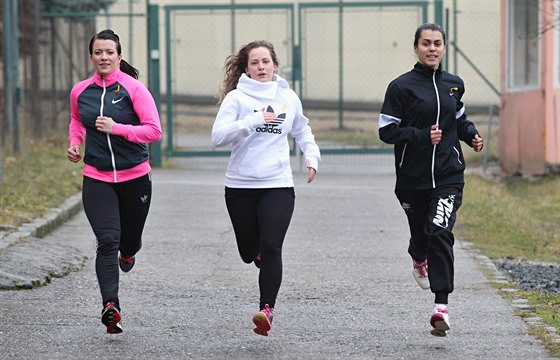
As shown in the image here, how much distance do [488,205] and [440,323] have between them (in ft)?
25.4

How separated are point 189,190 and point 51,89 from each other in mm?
5523

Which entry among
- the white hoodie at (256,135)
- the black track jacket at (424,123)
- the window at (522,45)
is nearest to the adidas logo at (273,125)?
the white hoodie at (256,135)

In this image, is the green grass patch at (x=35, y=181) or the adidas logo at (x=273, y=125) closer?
the adidas logo at (x=273, y=125)

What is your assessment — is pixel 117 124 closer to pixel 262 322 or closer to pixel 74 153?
pixel 74 153

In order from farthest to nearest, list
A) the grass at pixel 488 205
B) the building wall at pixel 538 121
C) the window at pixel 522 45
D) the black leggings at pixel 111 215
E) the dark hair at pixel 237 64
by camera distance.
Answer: the window at pixel 522 45
the building wall at pixel 538 121
the grass at pixel 488 205
the dark hair at pixel 237 64
the black leggings at pixel 111 215

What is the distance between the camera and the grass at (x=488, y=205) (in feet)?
37.2

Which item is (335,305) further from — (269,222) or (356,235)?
(356,235)

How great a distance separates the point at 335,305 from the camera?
835cm

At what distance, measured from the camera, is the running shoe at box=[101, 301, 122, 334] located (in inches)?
271

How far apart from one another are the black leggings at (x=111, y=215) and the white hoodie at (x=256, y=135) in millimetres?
555

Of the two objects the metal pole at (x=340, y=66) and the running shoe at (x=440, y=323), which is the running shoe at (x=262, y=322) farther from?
the metal pole at (x=340, y=66)

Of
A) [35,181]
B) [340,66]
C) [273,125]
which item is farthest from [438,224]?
[340,66]

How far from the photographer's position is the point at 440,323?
6.96 meters

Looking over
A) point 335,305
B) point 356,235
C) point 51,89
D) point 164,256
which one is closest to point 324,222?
point 356,235
